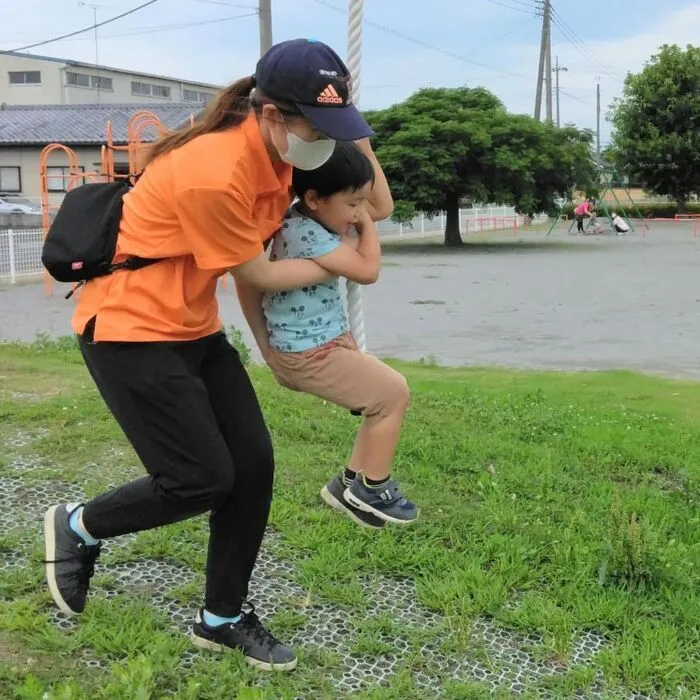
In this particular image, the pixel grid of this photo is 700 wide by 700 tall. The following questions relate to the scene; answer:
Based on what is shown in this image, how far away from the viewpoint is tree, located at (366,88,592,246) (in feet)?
85.3

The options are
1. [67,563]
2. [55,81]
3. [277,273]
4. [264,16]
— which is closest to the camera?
[277,273]

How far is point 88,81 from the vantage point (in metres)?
56.5

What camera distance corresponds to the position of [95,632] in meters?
2.82

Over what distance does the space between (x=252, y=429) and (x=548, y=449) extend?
113 inches

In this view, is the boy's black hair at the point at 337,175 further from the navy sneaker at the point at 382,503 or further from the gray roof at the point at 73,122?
the gray roof at the point at 73,122

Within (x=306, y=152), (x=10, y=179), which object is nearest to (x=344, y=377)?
(x=306, y=152)

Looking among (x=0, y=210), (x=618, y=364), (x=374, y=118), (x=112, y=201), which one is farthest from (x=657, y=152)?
(x=112, y=201)

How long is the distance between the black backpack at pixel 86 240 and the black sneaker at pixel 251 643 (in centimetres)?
115

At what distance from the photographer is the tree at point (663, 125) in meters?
44.1

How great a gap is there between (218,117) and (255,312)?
736 mm

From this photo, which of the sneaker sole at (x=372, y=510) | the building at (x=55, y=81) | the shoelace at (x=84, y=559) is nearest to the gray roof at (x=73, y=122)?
the building at (x=55, y=81)

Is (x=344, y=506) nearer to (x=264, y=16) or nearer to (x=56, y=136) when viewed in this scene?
(x=264, y=16)

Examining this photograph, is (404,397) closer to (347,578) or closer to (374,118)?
(347,578)

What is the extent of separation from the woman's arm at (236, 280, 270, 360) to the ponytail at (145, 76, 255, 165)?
52 centimetres
